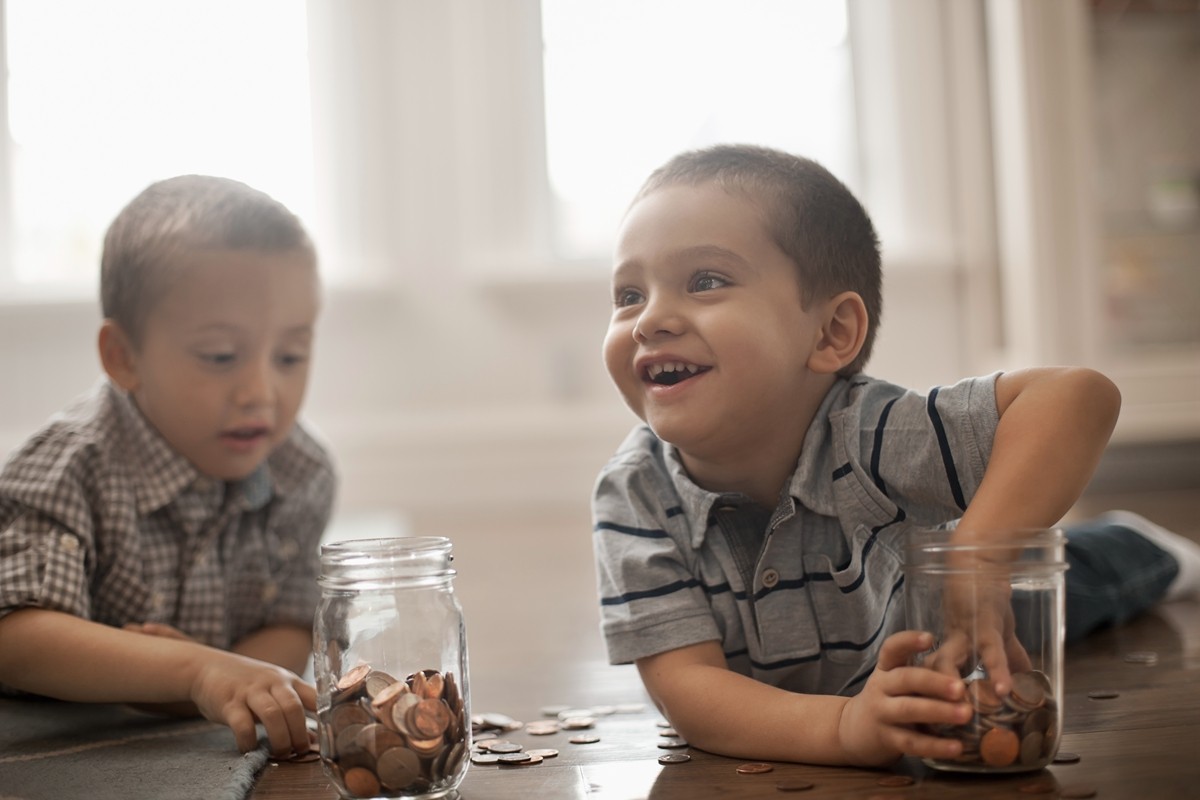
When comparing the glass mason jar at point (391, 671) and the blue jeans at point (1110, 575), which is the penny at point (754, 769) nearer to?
the glass mason jar at point (391, 671)

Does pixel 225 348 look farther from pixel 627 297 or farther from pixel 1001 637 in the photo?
pixel 1001 637

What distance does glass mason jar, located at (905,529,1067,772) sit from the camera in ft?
2.60

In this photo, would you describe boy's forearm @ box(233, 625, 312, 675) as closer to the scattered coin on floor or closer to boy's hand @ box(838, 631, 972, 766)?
the scattered coin on floor

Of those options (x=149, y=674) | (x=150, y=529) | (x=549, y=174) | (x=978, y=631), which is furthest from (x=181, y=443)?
(x=549, y=174)

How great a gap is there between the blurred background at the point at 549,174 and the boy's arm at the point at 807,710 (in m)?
2.21

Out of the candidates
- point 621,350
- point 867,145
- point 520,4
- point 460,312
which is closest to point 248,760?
point 621,350

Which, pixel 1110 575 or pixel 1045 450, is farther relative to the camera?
pixel 1110 575

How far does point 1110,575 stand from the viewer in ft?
5.04

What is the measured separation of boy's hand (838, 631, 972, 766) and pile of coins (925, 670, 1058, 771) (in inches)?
0.4

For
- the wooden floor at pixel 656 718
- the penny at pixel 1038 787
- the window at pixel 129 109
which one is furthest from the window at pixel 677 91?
the penny at pixel 1038 787

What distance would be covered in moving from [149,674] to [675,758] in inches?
19.3

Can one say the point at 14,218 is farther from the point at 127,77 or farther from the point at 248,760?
the point at 248,760

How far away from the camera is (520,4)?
3379 mm

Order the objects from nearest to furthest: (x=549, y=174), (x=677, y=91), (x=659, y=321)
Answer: (x=659, y=321), (x=549, y=174), (x=677, y=91)
